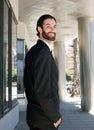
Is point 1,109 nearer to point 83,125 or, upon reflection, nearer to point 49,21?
point 83,125

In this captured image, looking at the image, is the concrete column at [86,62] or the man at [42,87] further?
the concrete column at [86,62]

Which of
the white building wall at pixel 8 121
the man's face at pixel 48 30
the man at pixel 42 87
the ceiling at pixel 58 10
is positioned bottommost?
the white building wall at pixel 8 121

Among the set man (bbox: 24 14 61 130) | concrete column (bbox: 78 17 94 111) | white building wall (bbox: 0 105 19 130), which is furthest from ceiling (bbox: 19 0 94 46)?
man (bbox: 24 14 61 130)

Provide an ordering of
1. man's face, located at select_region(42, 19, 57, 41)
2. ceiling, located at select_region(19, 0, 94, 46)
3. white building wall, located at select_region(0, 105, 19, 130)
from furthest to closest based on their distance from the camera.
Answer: ceiling, located at select_region(19, 0, 94, 46), white building wall, located at select_region(0, 105, 19, 130), man's face, located at select_region(42, 19, 57, 41)

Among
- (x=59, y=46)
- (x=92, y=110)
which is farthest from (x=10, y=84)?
(x=59, y=46)

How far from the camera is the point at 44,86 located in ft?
8.88

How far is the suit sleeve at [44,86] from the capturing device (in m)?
2.70

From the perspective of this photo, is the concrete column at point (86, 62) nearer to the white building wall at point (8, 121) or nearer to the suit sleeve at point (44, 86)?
the white building wall at point (8, 121)

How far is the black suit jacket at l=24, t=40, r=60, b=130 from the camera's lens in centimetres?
270

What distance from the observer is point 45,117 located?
2760 millimetres

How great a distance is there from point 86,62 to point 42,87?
45.1 ft

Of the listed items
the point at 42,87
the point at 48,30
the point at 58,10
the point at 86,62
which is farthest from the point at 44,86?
the point at 86,62

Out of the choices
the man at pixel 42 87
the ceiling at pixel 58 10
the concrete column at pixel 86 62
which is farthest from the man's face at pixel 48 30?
the concrete column at pixel 86 62

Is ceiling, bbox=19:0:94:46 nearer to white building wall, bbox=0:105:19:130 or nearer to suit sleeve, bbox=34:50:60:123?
white building wall, bbox=0:105:19:130
